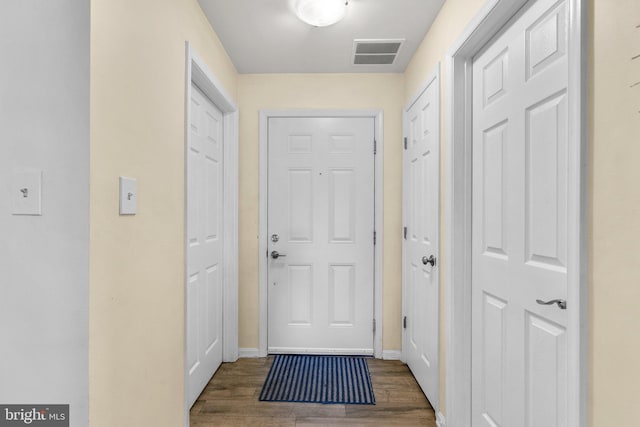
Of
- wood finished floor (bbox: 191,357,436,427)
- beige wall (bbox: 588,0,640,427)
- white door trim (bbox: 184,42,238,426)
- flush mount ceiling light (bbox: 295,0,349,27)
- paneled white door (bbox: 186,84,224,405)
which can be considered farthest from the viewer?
white door trim (bbox: 184,42,238,426)

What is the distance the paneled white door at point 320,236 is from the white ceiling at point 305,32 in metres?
0.46

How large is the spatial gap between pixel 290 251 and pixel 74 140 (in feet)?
6.92

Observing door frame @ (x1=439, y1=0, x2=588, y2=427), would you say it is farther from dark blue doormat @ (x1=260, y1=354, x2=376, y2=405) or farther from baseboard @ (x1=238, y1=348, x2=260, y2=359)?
baseboard @ (x1=238, y1=348, x2=260, y2=359)

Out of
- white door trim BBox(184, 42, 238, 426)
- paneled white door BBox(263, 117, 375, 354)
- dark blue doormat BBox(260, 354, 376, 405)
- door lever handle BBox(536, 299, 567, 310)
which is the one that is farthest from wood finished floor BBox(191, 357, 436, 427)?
door lever handle BBox(536, 299, 567, 310)

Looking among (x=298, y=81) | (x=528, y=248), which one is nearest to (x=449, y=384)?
(x=528, y=248)

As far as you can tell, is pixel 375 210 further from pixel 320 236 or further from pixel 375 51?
pixel 375 51

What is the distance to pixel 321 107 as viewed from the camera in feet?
10.0

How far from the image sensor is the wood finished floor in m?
2.10

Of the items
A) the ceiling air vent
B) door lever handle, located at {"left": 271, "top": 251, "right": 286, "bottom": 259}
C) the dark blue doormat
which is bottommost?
the dark blue doormat

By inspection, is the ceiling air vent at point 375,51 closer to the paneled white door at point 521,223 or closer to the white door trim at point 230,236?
the paneled white door at point 521,223

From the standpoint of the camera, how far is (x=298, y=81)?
3061 mm

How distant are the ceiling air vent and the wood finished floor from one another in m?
2.36

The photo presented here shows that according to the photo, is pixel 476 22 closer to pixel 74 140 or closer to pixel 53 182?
pixel 74 140

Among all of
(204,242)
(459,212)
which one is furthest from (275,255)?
(459,212)
